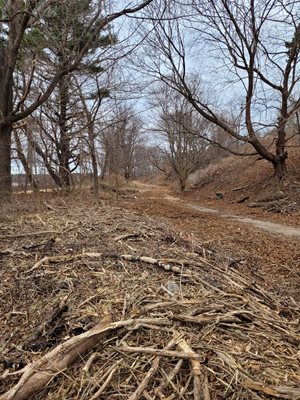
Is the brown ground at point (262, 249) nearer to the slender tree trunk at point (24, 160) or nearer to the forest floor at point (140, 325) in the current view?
the forest floor at point (140, 325)

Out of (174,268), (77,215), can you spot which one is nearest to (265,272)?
(174,268)

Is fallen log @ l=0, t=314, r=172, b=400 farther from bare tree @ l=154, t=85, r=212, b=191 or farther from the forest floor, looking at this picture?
bare tree @ l=154, t=85, r=212, b=191

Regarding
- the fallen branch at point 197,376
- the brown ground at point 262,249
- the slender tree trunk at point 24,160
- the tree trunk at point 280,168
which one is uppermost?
the slender tree trunk at point 24,160

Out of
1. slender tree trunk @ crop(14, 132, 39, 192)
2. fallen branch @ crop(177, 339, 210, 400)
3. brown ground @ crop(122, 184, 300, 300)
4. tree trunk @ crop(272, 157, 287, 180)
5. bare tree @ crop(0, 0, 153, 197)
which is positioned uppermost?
bare tree @ crop(0, 0, 153, 197)

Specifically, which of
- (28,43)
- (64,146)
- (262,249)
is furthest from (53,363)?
(64,146)

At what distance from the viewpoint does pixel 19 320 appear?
90.3 inches

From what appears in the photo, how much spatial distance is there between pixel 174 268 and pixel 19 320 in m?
1.34

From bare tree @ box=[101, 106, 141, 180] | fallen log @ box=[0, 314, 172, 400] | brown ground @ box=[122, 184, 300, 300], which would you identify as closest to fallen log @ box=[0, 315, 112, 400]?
fallen log @ box=[0, 314, 172, 400]

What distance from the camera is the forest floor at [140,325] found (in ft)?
5.47

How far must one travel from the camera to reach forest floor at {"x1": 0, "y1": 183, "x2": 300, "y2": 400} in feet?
5.47

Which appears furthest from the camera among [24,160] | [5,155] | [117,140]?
[117,140]

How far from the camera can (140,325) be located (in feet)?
6.64

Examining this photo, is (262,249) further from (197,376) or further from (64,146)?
(64,146)

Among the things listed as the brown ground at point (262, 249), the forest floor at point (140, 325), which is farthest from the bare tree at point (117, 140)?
the forest floor at point (140, 325)
